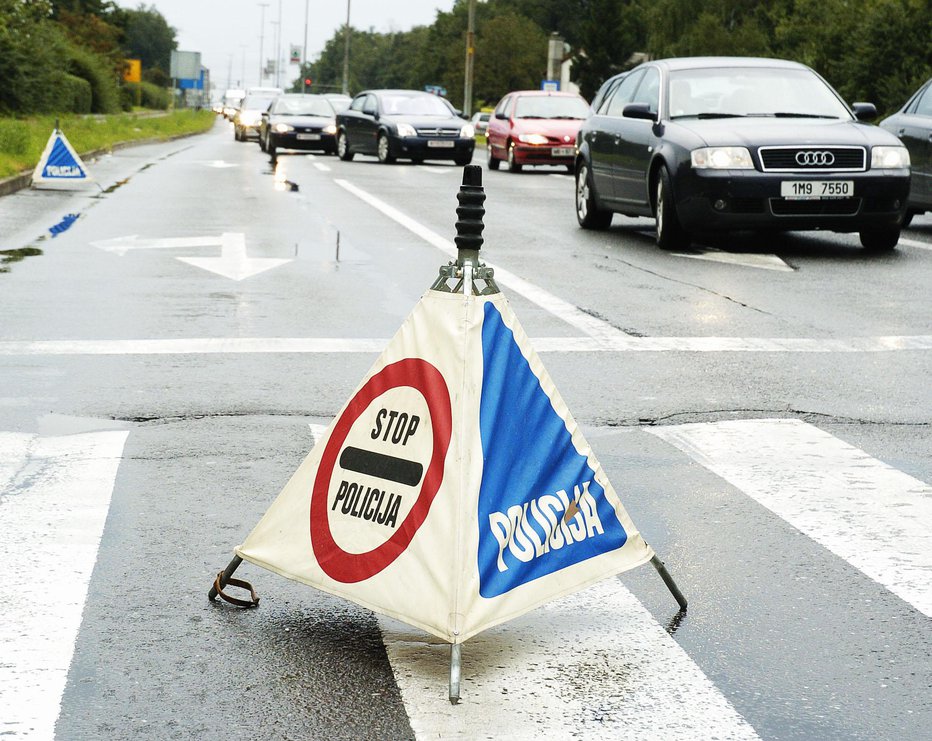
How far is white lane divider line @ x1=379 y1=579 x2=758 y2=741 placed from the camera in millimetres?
3309

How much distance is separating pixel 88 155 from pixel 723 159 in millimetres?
21006

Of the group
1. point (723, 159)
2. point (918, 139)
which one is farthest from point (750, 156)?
point (918, 139)

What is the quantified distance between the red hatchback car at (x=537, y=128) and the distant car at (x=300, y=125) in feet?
20.3

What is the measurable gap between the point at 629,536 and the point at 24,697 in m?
1.49

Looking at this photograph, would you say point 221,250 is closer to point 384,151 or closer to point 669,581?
point 669,581

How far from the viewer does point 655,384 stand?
737 centimetres

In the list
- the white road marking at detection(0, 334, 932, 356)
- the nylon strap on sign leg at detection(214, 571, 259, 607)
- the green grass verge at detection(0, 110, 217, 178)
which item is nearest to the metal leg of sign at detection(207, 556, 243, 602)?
the nylon strap on sign leg at detection(214, 571, 259, 607)

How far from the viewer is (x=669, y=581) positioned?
4.11 metres

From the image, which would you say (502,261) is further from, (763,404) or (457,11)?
(457,11)

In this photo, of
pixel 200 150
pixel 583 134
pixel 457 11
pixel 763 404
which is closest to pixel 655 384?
pixel 763 404

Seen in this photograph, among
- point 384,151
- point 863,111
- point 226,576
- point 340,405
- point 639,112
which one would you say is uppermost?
point 863,111

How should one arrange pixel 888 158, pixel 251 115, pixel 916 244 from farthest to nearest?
1. pixel 251 115
2. pixel 916 244
3. pixel 888 158

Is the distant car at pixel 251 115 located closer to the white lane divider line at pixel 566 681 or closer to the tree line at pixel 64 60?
the tree line at pixel 64 60

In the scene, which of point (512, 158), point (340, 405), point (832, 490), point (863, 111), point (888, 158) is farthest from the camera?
point (512, 158)
